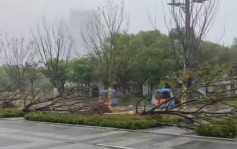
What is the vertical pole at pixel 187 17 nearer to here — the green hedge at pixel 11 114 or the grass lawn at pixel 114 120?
the grass lawn at pixel 114 120

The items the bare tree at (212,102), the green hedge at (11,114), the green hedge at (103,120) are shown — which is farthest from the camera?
the green hedge at (11,114)

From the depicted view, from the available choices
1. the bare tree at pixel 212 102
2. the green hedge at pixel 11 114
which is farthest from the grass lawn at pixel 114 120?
the green hedge at pixel 11 114

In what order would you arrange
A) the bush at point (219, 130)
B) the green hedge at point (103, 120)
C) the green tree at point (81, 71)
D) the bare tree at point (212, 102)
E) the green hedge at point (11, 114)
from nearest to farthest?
1. the bush at point (219, 130)
2. the bare tree at point (212, 102)
3. the green hedge at point (103, 120)
4. the green hedge at point (11, 114)
5. the green tree at point (81, 71)

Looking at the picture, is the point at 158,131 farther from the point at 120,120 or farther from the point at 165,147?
the point at 165,147

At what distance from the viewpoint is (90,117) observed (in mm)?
16422

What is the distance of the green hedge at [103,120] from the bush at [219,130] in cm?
279

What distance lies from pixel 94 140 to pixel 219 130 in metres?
4.24

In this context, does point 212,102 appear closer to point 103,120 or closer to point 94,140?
point 94,140

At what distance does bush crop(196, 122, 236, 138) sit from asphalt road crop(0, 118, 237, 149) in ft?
1.76

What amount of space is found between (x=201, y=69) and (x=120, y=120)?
4.07 m

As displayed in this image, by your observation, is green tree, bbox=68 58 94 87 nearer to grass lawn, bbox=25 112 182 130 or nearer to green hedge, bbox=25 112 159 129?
green hedge, bbox=25 112 159 129

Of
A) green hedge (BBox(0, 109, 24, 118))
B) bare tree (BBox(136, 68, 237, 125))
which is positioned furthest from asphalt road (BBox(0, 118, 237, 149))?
green hedge (BBox(0, 109, 24, 118))

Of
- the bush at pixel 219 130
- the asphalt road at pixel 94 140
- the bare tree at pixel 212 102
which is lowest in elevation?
the asphalt road at pixel 94 140

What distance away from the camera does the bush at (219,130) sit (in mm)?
12055
